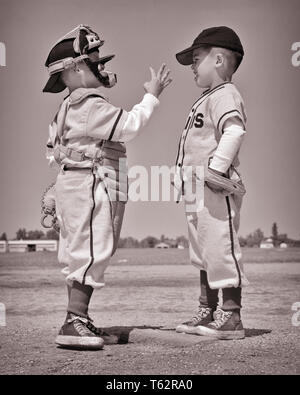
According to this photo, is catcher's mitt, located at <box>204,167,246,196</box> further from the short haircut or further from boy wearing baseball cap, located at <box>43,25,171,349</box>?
the short haircut

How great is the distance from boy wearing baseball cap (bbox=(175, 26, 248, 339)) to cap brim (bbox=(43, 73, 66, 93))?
73 centimetres

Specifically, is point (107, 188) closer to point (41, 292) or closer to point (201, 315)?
point (201, 315)

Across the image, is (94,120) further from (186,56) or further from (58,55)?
(186,56)

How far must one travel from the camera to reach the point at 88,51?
12.3 feet

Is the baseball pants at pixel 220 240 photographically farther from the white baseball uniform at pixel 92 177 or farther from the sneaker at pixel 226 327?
the white baseball uniform at pixel 92 177

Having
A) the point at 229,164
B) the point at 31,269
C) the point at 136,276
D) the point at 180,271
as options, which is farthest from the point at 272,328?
the point at 31,269

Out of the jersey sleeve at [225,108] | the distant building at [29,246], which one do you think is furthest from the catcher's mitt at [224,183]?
the distant building at [29,246]

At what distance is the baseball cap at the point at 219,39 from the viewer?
12.8 feet

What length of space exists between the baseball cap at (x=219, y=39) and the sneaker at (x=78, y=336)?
1.70 m

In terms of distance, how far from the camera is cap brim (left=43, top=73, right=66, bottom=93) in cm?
385

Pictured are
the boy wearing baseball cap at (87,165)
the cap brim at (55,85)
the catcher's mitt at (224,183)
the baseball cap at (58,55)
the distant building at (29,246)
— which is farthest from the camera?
the distant building at (29,246)

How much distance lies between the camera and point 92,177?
3609 millimetres

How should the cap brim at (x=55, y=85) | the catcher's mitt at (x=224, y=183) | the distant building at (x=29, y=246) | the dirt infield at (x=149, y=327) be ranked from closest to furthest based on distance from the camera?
the dirt infield at (x=149, y=327)
the catcher's mitt at (x=224, y=183)
the cap brim at (x=55, y=85)
the distant building at (x=29, y=246)

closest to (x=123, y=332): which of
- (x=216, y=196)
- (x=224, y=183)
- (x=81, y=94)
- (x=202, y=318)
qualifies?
(x=202, y=318)
